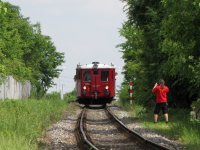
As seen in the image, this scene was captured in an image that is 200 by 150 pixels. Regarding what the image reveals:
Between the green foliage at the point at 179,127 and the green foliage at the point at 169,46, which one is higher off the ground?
the green foliage at the point at 169,46

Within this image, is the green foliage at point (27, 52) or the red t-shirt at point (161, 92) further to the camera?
the green foliage at point (27, 52)

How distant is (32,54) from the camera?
79.6 metres

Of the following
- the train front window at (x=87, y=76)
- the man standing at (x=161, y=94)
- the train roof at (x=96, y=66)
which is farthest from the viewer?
the train roof at (x=96, y=66)

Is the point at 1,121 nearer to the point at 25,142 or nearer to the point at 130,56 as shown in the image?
the point at 25,142

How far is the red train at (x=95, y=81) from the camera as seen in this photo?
4131cm

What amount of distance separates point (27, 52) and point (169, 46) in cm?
5984

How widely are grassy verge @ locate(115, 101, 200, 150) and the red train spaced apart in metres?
13.3

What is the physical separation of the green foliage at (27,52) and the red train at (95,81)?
6931 mm

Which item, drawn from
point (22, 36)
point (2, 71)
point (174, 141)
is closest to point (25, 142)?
point (174, 141)

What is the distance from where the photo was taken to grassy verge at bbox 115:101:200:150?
50.8 ft

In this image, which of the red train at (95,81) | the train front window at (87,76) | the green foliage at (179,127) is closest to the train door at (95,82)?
the red train at (95,81)

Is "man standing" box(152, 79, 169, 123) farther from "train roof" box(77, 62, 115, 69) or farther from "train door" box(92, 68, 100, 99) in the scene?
"train roof" box(77, 62, 115, 69)

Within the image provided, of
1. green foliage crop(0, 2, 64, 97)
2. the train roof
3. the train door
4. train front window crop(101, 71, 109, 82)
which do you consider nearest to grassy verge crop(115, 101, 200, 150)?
the train door

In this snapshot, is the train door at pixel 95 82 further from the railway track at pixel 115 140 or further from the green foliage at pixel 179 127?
the railway track at pixel 115 140
